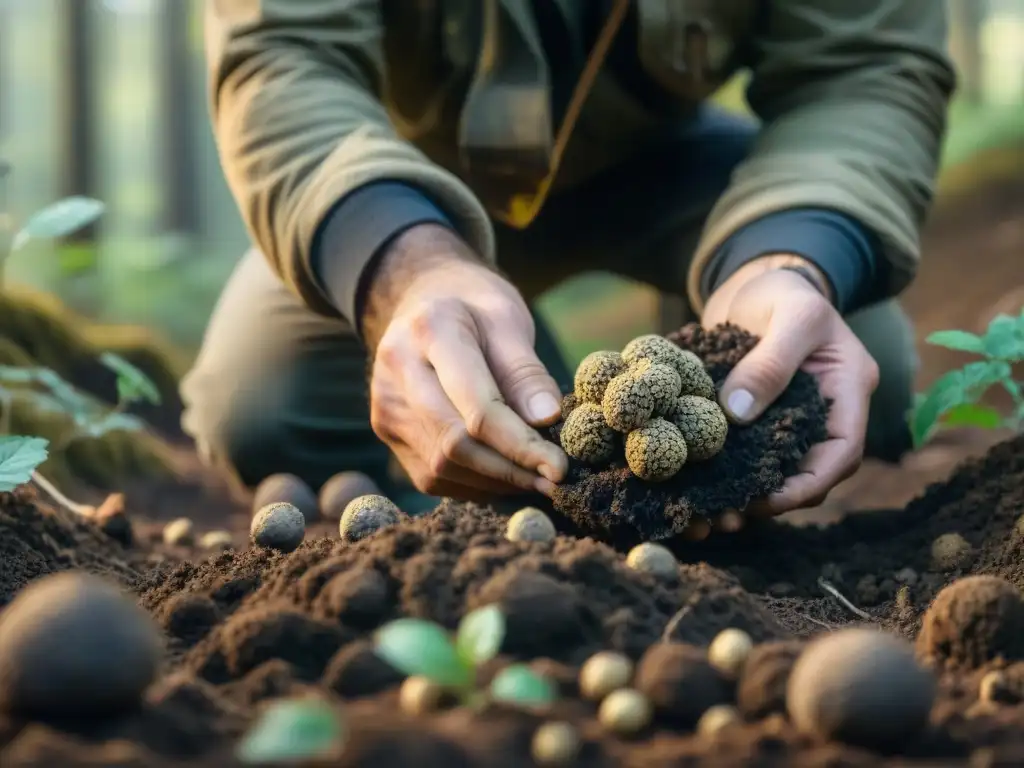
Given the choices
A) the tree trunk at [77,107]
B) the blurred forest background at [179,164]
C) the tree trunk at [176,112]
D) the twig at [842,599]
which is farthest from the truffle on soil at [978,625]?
the tree trunk at [176,112]

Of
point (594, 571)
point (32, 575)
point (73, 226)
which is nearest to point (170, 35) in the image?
point (73, 226)

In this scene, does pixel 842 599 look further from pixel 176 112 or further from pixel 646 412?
pixel 176 112

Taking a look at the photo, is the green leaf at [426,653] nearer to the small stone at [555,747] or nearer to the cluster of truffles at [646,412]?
the small stone at [555,747]

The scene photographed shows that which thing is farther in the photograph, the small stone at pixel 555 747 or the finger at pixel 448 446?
the finger at pixel 448 446

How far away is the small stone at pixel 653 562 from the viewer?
1451 mm

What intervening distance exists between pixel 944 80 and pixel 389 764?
2.54 meters

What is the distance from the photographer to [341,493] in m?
2.65

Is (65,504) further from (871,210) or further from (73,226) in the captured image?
(871,210)

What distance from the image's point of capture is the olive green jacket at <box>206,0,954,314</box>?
2.40 metres

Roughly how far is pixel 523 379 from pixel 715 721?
917 mm

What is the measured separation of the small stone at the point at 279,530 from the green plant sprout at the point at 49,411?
39cm

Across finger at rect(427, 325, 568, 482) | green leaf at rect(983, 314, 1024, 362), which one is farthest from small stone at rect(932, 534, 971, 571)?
finger at rect(427, 325, 568, 482)

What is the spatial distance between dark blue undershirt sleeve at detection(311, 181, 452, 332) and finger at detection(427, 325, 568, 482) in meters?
0.37

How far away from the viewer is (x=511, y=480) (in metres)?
1.88
